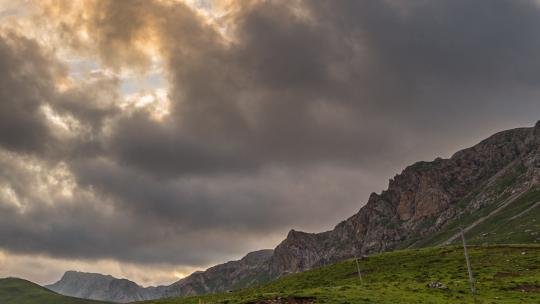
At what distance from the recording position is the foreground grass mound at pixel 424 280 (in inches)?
2518

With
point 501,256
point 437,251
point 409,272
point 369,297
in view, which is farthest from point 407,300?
point 437,251

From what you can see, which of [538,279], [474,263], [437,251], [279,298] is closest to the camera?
[279,298]

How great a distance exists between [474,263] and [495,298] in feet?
147

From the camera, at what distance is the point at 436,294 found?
68.5 meters

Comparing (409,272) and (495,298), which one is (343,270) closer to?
(409,272)

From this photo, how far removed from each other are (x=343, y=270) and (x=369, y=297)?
83.8 m

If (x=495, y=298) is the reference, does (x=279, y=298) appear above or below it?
above

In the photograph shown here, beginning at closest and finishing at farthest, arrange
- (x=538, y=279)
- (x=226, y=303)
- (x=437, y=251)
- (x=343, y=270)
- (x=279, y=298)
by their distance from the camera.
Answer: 1. (x=279, y=298)
2. (x=226, y=303)
3. (x=538, y=279)
4. (x=437, y=251)
5. (x=343, y=270)

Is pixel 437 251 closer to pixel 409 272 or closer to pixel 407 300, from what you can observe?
pixel 409 272

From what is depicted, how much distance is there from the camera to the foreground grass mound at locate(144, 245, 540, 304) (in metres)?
64.0

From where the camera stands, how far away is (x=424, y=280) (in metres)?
92.4

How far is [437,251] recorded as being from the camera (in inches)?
5379

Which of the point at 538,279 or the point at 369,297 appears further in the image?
the point at 538,279

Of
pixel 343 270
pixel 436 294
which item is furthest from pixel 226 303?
pixel 343 270
